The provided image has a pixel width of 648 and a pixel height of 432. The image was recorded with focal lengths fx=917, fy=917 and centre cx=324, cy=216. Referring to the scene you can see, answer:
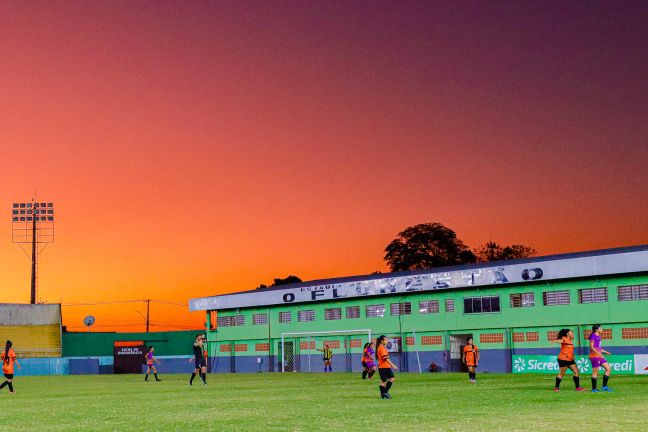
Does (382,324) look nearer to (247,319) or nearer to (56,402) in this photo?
(247,319)

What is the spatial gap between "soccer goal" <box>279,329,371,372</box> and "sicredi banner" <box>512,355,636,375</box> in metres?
18.6

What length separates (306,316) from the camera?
251 feet

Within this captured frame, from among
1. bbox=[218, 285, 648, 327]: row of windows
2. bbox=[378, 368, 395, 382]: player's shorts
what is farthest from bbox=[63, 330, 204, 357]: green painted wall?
bbox=[378, 368, 395, 382]: player's shorts

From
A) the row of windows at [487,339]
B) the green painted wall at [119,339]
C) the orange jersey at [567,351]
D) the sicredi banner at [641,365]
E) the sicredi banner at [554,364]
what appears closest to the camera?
the orange jersey at [567,351]

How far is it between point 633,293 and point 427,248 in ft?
228

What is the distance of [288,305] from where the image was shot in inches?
3059

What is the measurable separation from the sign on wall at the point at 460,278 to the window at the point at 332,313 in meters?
1.10

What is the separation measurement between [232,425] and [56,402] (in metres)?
12.3

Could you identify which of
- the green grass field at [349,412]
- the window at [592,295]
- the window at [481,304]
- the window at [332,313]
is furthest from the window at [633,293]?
the green grass field at [349,412]

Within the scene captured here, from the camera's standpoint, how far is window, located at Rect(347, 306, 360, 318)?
2832 inches

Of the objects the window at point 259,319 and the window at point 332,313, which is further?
the window at point 259,319

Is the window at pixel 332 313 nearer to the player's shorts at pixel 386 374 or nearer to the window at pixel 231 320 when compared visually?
the window at pixel 231 320

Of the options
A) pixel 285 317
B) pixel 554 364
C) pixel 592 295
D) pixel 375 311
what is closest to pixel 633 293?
Answer: pixel 592 295

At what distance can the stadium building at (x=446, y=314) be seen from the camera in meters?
54.9
